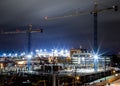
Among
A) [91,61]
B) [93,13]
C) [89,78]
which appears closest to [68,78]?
[89,78]

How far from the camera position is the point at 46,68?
75812mm

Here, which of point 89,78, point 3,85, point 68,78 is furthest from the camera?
point 89,78

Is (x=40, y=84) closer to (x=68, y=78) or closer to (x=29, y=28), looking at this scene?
(x=68, y=78)

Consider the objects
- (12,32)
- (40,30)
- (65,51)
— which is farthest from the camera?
(65,51)

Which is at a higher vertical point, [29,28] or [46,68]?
[29,28]

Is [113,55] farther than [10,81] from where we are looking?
Yes

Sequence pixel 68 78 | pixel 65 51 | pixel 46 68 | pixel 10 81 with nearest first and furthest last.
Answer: pixel 10 81 → pixel 68 78 → pixel 46 68 → pixel 65 51

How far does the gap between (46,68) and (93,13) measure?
2804cm

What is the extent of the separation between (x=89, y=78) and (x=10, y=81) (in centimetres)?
1645

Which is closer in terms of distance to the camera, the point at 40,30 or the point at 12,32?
the point at 40,30

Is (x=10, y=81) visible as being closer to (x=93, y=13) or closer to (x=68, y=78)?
(x=68, y=78)

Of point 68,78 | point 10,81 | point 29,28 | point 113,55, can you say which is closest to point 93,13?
point 29,28

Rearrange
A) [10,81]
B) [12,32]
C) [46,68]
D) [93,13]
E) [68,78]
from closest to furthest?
1. [10,81]
2. [68,78]
3. [46,68]
4. [93,13]
5. [12,32]

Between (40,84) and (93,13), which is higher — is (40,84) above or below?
below
